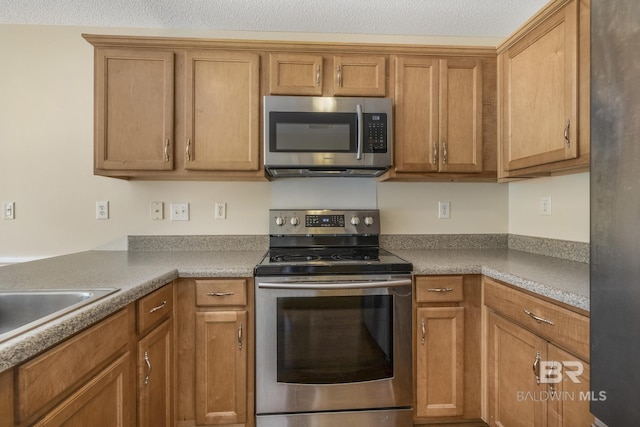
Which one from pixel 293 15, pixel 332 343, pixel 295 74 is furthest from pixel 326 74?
pixel 332 343

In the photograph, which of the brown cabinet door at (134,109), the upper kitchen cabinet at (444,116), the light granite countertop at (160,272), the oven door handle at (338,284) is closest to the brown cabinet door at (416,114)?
the upper kitchen cabinet at (444,116)

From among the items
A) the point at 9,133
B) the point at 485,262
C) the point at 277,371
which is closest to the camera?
the point at 277,371

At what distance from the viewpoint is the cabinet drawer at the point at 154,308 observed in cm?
123

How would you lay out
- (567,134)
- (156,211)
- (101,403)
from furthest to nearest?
(156,211), (567,134), (101,403)

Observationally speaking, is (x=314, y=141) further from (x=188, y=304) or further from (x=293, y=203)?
(x=188, y=304)

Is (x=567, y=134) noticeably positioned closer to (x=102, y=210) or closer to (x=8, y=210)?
(x=102, y=210)

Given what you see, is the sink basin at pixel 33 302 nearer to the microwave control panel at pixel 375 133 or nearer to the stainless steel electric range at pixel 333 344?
the stainless steel electric range at pixel 333 344

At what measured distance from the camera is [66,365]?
2.73 ft

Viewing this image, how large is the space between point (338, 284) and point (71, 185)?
1.90 m

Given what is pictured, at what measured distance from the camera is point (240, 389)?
1.54m

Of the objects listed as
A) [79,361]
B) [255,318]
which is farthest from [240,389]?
[79,361]

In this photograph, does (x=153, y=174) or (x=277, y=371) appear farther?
(x=153, y=174)

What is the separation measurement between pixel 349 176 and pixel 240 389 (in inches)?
55.0

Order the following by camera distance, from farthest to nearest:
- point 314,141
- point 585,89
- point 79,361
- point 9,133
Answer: point 9,133
point 314,141
point 585,89
point 79,361
